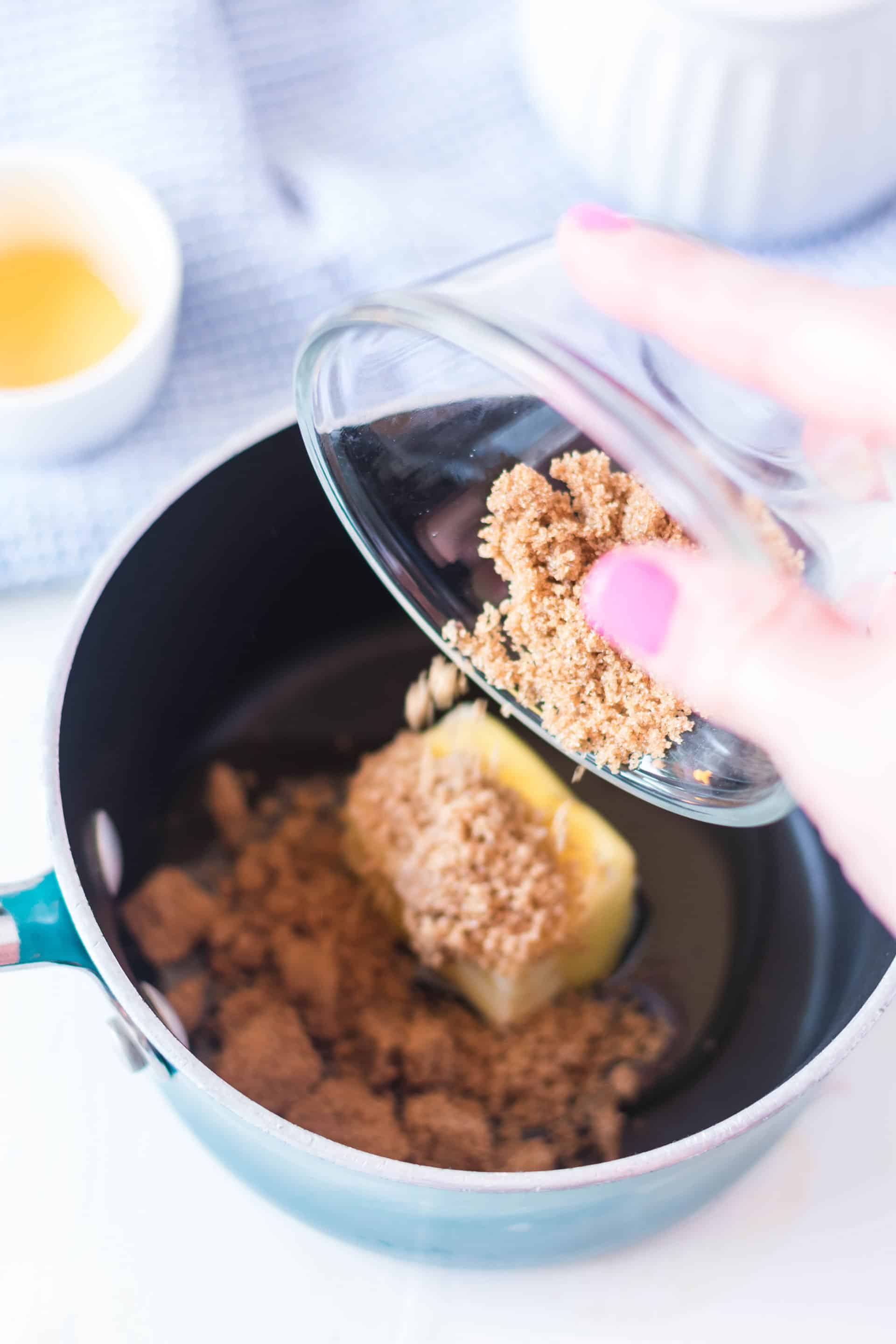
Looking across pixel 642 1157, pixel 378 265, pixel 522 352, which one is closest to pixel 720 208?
pixel 378 265

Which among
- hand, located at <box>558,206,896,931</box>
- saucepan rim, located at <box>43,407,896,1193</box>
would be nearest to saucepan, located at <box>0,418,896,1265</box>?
saucepan rim, located at <box>43,407,896,1193</box>

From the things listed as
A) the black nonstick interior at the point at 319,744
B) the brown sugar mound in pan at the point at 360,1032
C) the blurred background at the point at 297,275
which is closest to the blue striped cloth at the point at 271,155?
the blurred background at the point at 297,275

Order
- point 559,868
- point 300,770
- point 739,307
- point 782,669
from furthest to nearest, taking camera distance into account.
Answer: point 300,770 → point 559,868 → point 739,307 → point 782,669

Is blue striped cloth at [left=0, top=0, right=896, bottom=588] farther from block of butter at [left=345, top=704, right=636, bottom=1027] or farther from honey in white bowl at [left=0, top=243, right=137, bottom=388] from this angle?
block of butter at [left=345, top=704, right=636, bottom=1027]

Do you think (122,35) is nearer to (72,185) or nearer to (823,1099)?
(72,185)

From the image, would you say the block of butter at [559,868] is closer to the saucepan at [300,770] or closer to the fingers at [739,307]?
the saucepan at [300,770]

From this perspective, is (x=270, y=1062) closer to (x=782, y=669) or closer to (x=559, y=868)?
(x=559, y=868)

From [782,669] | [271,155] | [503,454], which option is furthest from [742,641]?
[271,155]
